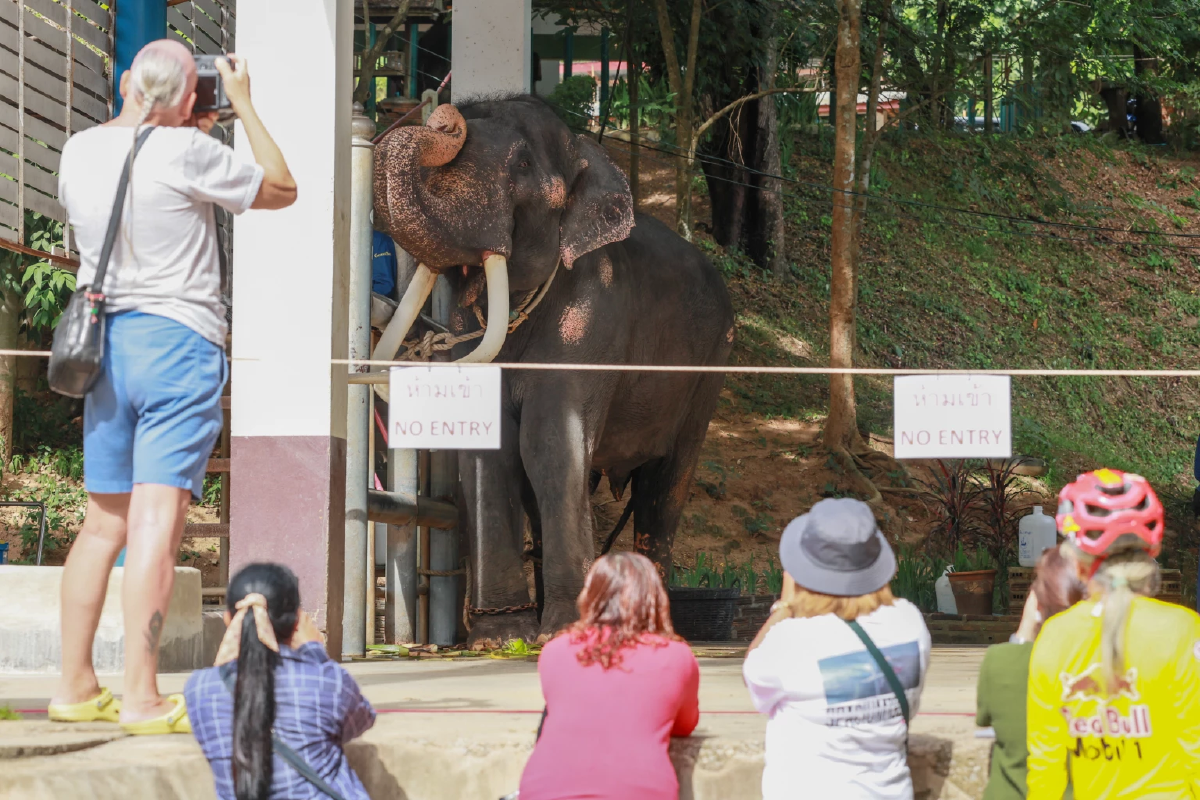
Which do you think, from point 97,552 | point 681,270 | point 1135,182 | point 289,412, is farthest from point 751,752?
point 1135,182

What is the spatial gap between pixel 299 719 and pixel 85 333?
109 centimetres

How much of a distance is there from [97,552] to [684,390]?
17.9 feet

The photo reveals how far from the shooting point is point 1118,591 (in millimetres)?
3396

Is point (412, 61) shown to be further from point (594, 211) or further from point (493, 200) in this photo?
point (493, 200)

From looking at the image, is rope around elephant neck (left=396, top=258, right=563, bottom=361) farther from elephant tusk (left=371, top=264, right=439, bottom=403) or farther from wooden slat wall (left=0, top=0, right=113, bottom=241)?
wooden slat wall (left=0, top=0, right=113, bottom=241)

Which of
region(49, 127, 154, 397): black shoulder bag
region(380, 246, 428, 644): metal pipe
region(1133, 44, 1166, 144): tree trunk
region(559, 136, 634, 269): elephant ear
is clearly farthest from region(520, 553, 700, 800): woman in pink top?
region(1133, 44, 1166, 144): tree trunk

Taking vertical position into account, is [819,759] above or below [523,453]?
below

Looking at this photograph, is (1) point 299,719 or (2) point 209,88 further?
(2) point 209,88

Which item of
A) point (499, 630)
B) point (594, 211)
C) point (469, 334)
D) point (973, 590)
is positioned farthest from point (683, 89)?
point (499, 630)

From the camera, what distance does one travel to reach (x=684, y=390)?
30.0ft

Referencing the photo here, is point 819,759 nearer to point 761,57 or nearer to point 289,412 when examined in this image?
point 289,412

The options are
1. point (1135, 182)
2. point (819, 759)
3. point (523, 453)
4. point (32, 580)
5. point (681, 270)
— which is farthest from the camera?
point (1135, 182)

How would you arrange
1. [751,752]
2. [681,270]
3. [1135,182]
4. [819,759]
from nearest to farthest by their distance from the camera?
[819,759] < [751,752] < [681,270] < [1135,182]

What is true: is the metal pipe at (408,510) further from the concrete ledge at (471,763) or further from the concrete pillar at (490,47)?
the concrete ledge at (471,763)
